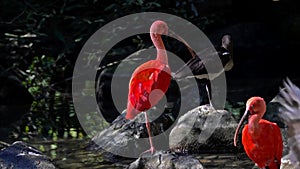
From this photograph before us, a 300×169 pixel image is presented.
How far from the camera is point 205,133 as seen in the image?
257 inches

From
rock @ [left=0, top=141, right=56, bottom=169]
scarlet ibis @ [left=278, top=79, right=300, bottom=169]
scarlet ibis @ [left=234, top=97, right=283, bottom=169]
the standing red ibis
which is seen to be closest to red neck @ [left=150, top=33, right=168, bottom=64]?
the standing red ibis

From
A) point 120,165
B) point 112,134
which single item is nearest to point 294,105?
point 120,165

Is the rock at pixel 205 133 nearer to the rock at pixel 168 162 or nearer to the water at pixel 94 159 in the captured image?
the water at pixel 94 159

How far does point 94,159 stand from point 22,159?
1218mm

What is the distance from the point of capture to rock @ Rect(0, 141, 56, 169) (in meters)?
5.30

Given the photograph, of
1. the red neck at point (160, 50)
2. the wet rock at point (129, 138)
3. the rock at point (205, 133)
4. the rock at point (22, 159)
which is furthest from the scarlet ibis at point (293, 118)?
the wet rock at point (129, 138)

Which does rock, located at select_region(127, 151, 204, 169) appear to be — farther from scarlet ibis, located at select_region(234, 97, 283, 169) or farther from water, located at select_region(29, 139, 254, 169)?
water, located at select_region(29, 139, 254, 169)

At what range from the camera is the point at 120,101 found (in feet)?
32.3

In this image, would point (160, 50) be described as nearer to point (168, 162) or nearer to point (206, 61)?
point (206, 61)

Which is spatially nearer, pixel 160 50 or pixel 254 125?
pixel 254 125

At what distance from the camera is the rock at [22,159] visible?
5301 millimetres

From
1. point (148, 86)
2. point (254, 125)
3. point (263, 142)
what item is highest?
point (148, 86)

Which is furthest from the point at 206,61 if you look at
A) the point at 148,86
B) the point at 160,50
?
the point at 148,86

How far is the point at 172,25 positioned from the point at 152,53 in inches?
26.2
